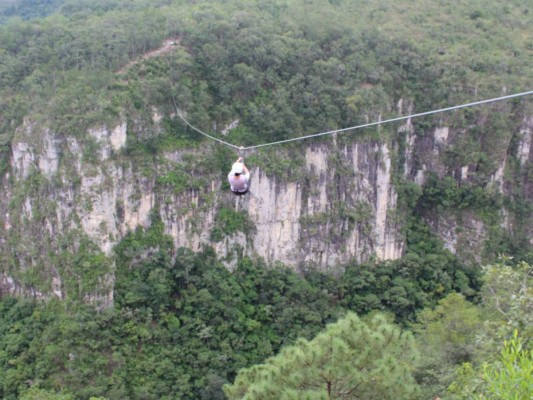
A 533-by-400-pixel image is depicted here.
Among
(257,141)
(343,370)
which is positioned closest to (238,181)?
(343,370)

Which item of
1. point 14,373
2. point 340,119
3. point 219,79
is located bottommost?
point 14,373

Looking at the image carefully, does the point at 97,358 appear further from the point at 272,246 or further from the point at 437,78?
the point at 437,78

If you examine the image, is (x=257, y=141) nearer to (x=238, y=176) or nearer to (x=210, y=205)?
(x=210, y=205)

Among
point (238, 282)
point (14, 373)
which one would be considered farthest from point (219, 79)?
point (14, 373)

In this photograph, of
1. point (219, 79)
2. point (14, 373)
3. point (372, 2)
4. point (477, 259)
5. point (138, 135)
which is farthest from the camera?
point (372, 2)

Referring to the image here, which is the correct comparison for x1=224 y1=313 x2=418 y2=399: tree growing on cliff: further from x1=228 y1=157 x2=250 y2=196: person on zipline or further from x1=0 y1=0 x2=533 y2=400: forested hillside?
x1=0 y1=0 x2=533 y2=400: forested hillside

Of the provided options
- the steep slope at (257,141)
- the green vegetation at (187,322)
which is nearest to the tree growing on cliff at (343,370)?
the green vegetation at (187,322)

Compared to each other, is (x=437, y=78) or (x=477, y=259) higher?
(x=437, y=78)
